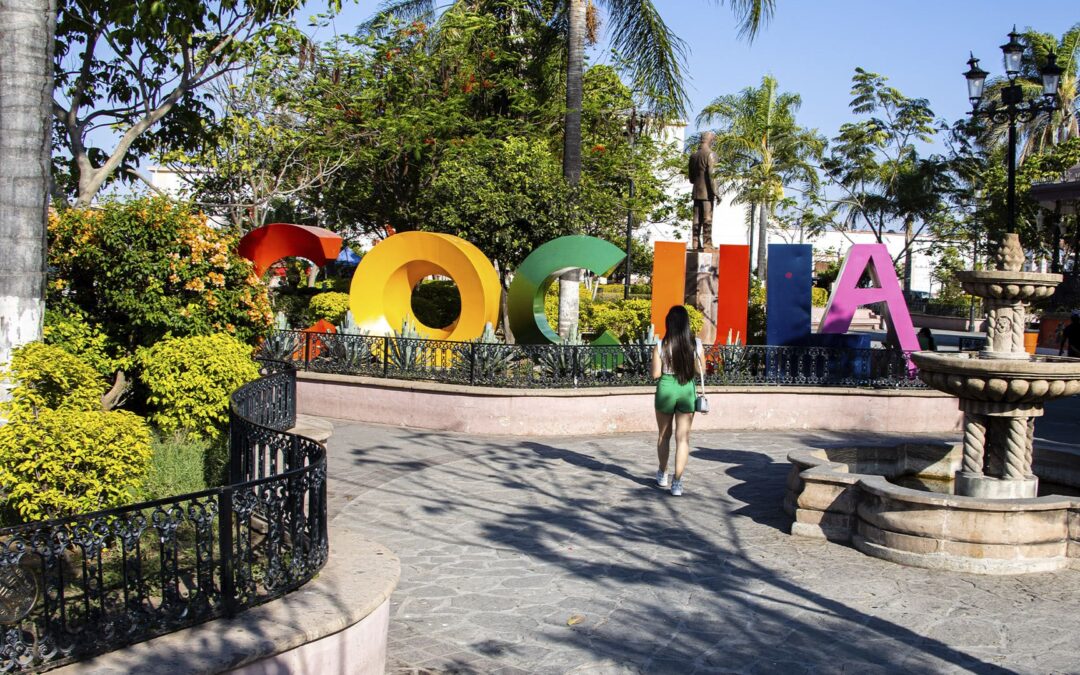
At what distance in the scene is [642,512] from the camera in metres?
8.84

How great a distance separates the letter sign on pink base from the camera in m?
14.6

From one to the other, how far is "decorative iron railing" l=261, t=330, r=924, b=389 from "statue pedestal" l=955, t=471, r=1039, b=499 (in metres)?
5.58

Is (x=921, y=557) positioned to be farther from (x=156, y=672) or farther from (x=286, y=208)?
(x=286, y=208)

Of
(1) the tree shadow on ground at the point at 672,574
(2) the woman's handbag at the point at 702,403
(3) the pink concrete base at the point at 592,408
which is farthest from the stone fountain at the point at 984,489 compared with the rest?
(3) the pink concrete base at the point at 592,408

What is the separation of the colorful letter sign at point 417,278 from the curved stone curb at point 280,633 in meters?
9.17

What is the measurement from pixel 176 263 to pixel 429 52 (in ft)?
60.5

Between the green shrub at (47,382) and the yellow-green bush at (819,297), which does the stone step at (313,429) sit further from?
the yellow-green bush at (819,297)

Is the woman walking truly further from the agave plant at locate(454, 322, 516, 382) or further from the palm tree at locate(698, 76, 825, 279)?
the palm tree at locate(698, 76, 825, 279)

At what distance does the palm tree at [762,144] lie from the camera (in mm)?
49188

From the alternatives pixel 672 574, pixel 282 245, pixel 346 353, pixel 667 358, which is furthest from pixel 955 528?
pixel 282 245

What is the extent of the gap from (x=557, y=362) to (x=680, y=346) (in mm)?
4002

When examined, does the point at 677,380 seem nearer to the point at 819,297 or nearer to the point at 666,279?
the point at 666,279

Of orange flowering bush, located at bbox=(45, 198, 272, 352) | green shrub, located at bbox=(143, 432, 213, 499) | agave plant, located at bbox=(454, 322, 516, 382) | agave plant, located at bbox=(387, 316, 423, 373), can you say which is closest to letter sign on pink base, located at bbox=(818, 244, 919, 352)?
agave plant, located at bbox=(454, 322, 516, 382)

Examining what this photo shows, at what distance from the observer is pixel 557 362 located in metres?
13.0
